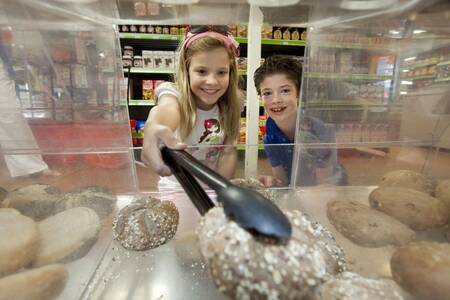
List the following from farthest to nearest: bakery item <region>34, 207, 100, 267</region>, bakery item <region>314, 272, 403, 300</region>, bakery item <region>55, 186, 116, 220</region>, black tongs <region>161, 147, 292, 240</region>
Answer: bakery item <region>55, 186, 116, 220</region>, bakery item <region>34, 207, 100, 267</region>, bakery item <region>314, 272, 403, 300</region>, black tongs <region>161, 147, 292, 240</region>

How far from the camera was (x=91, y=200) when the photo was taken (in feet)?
2.02

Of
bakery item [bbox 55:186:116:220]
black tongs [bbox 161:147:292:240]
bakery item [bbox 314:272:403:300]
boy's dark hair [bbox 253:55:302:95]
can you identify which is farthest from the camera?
boy's dark hair [bbox 253:55:302:95]

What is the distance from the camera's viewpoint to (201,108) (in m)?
1.18

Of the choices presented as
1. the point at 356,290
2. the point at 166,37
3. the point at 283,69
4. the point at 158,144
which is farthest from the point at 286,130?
the point at 166,37

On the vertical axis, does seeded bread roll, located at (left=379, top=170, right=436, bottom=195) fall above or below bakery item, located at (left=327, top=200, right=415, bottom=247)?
above

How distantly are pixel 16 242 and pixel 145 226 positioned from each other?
0.64 ft

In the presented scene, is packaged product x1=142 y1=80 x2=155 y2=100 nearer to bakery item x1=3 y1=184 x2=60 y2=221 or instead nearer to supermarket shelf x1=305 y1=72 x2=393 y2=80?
supermarket shelf x1=305 y1=72 x2=393 y2=80

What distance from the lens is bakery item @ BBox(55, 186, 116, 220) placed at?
0.58m

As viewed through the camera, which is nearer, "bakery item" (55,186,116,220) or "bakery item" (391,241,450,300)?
"bakery item" (391,241,450,300)

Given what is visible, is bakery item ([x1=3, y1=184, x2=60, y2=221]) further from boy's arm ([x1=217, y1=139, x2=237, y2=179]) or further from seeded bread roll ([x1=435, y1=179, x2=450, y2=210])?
seeded bread roll ([x1=435, y1=179, x2=450, y2=210])

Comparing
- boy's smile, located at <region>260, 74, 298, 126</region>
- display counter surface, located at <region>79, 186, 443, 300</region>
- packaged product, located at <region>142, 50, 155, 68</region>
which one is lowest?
display counter surface, located at <region>79, 186, 443, 300</region>

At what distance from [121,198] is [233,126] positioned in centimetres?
61

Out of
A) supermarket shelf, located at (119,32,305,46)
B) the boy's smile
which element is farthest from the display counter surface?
supermarket shelf, located at (119,32,305,46)

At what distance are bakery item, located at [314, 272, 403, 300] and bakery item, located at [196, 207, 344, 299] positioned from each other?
0.37ft
